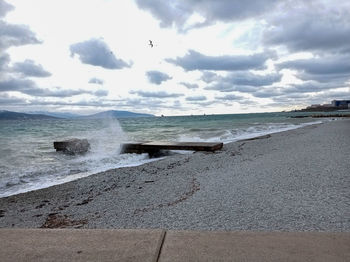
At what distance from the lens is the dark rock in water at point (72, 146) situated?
54.4 feet

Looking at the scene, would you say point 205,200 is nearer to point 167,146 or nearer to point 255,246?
point 255,246

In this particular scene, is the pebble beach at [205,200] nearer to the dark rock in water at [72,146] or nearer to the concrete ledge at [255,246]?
the concrete ledge at [255,246]

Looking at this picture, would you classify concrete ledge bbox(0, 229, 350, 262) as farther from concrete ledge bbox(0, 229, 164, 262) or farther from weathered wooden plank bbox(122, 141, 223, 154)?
weathered wooden plank bbox(122, 141, 223, 154)

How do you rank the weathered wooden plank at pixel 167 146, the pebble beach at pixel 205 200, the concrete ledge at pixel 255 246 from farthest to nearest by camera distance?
the weathered wooden plank at pixel 167 146
the pebble beach at pixel 205 200
the concrete ledge at pixel 255 246

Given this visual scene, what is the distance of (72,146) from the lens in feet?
54.6

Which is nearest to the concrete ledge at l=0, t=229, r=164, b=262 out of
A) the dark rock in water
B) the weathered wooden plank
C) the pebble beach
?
the pebble beach

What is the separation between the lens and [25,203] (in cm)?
653

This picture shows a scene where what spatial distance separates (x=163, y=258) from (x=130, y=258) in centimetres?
25

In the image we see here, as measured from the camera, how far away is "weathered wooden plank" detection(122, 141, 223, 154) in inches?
536

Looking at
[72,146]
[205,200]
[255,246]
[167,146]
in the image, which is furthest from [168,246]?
[72,146]

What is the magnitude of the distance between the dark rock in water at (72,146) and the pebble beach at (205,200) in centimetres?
856

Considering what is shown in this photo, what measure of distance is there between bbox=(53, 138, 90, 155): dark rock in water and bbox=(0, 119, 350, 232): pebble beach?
856 cm

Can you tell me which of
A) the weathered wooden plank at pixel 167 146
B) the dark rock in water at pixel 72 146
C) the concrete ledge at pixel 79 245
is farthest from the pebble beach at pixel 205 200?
the dark rock in water at pixel 72 146

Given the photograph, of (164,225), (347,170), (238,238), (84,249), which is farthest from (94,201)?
(347,170)
